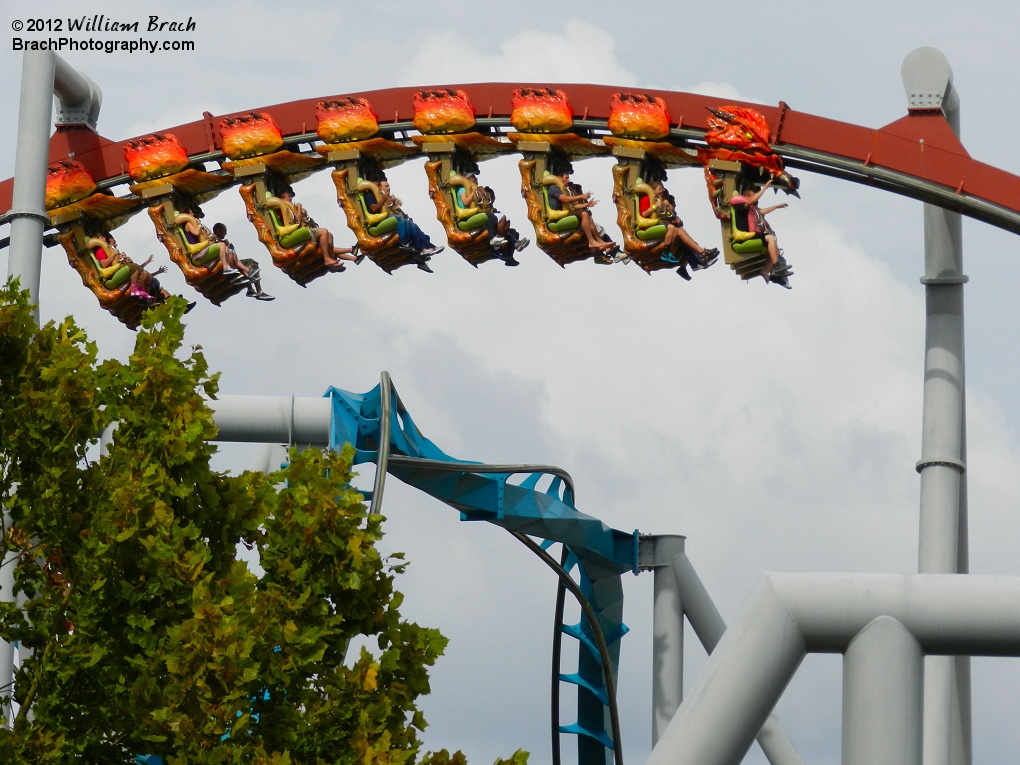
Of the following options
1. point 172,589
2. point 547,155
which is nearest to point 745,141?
point 547,155

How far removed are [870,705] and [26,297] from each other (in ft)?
15.0

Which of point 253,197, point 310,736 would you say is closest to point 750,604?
point 310,736

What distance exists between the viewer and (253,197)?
18.1 meters

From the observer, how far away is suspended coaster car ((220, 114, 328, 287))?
17.8 metres

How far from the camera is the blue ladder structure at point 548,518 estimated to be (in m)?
16.7

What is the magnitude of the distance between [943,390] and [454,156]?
16.5 feet

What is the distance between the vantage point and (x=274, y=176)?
59.4 ft

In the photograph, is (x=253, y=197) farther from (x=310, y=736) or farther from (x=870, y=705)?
(x=870, y=705)

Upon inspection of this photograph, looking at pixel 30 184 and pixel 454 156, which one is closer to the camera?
pixel 30 184

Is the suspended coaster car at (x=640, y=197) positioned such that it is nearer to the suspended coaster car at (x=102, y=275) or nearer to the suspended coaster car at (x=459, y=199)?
the suspended coaster car at (x=459, y=199)

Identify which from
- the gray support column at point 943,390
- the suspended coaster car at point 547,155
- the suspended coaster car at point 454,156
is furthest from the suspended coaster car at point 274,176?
the gray support column at point 943,390

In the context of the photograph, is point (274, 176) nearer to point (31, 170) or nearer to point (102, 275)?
point (102, 275)

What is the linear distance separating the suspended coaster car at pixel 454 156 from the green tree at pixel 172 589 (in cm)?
859

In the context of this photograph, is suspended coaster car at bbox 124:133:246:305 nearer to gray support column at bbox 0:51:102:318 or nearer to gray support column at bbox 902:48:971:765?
gray support column at bbox 0:51:102:318
